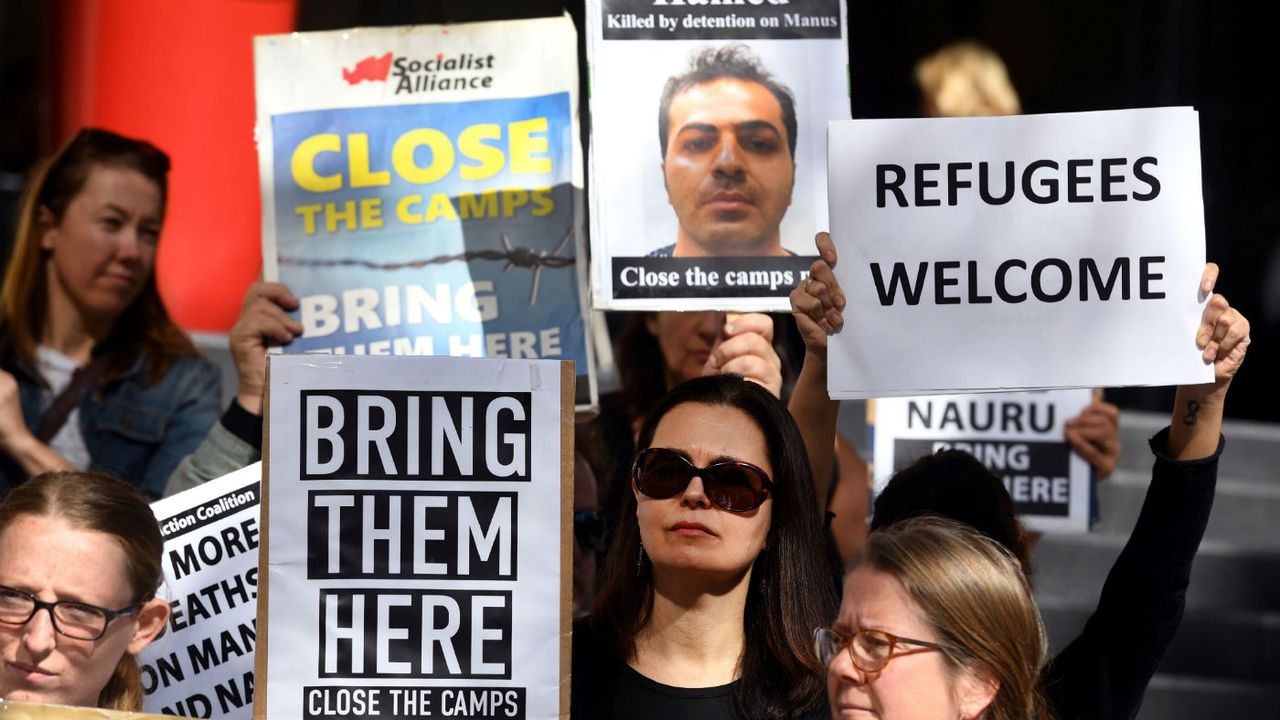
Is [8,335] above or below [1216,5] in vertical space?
below

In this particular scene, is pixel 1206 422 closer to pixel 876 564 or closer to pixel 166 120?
pixel 876 564

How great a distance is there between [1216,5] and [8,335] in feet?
19.5

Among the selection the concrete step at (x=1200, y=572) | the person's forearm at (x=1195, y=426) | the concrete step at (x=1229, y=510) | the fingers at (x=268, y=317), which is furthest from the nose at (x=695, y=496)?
the concrete step at (x=1229, y=510)

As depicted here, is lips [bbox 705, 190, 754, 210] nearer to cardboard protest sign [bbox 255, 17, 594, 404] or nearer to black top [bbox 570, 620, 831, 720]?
cardboard protest sign [bbox 255, 17, 594, 404]

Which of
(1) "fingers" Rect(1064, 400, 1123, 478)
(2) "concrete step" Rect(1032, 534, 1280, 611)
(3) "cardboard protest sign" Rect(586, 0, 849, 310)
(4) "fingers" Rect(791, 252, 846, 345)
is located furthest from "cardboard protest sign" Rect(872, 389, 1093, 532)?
(4) "fingers" Rect(791, 252, 846, 345)

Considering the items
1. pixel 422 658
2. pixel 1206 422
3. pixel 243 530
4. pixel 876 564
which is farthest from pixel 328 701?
pixel 1206 422

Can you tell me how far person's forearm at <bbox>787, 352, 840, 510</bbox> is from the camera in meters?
3.40

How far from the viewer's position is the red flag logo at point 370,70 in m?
4.04

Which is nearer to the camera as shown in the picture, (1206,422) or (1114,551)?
(1206,422)

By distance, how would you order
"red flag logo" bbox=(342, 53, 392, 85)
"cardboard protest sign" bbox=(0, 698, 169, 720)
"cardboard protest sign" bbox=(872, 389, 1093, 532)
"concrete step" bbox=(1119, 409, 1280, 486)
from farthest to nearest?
"concrete step" bbox=(1119, 409, 1280, 486)
"cardboard protest sign" bbox=(872, 389, 1093, 532)
"red flag logo" bbox=(342, 53, 392, 85)
"cardboard protest sign" bbox=(0, 698, 169, 720)

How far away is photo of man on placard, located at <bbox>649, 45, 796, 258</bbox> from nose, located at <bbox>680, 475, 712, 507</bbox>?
0.87 metres

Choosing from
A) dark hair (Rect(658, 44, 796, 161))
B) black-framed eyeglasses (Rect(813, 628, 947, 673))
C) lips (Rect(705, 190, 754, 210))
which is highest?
dark hair (Rect(658, 44, 796, 161))

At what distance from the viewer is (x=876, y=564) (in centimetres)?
267

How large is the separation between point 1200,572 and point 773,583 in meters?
3.72
